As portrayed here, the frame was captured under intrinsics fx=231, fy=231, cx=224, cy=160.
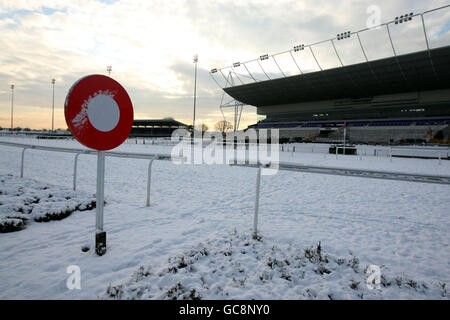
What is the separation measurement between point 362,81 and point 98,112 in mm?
52275

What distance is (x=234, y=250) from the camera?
296cm

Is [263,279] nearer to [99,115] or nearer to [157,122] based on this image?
[99,115]

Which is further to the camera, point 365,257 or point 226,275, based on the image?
point 365,257

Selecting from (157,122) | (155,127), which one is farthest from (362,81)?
(155,127)

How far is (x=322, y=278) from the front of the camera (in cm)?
243

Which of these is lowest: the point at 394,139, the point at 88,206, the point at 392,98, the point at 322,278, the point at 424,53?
the point at 322,278

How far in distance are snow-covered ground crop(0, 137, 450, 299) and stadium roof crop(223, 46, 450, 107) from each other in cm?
4349

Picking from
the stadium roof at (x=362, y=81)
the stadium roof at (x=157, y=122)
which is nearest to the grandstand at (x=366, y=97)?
the stadium roof at (x=362, y=81)

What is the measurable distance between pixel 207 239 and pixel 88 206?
251 centimetres

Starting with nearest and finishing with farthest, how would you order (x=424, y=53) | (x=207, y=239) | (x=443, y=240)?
1. (x=207, y=239)
2. (x=443, y=240)
3. (x=424, y=53)

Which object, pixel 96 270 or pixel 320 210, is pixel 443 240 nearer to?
pixel 320 210

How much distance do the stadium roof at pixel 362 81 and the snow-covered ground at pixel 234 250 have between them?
43.5 metres

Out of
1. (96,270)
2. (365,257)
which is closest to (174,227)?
(96,270)

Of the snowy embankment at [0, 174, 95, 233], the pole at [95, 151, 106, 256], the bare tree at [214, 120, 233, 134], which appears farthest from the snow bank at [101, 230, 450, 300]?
the bare tree at [214, 120, 233, 134]
